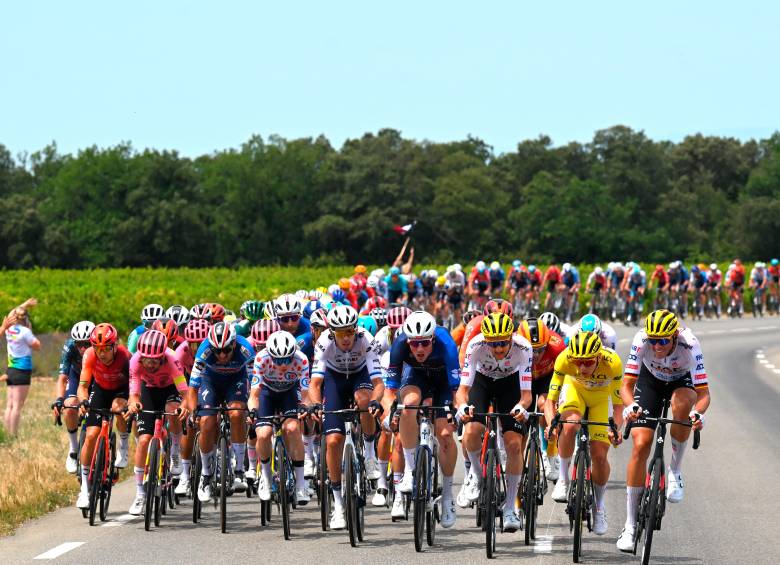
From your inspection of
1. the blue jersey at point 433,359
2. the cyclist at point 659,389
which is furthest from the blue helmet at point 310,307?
the cyclist at point 659,389

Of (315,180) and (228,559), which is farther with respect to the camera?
(315,180)

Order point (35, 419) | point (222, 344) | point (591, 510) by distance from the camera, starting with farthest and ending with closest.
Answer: point (35, 419) → point (222, 344) → point (591, 510)

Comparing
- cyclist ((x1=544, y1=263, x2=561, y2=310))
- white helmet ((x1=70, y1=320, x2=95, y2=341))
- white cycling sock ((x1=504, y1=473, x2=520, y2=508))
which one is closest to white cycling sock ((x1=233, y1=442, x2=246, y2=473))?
white helmet ((x1=70, y1=320, x2=95, y2=341))

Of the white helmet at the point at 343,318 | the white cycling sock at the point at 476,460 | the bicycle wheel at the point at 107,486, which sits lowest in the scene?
the bicycle wheel at the point at 107,486

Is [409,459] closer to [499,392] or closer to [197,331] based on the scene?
[499,392]

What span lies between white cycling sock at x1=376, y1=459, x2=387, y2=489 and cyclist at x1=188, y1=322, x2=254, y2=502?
131 cm

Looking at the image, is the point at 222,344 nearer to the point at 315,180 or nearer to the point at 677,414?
the point at 677,414

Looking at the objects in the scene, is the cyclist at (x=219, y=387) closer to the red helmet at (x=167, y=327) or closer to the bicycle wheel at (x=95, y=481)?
the bicycle wheel at (x=95, y=481)

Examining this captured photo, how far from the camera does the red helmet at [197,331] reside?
14688 mm

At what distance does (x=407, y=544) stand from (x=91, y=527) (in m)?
2.94

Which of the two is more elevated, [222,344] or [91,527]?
[222,344]

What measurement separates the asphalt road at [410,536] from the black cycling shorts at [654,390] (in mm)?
1073

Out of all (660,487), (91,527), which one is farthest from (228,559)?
(660,487)

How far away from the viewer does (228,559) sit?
1073 centimetres
